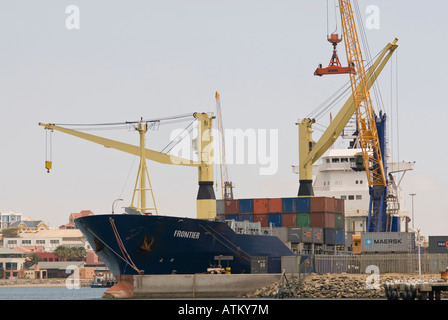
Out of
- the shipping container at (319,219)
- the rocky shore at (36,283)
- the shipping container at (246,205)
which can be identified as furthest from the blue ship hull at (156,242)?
the rocky shore at (36,283)

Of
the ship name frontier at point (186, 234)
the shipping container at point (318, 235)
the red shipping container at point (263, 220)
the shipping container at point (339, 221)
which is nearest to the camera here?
the ship name frontier at point (186, 234)

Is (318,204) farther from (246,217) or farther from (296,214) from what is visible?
(246,217)

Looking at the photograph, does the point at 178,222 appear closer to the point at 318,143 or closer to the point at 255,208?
the point at 255,208

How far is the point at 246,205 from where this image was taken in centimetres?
8956

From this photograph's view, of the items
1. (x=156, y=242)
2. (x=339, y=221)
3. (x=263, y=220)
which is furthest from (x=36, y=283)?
(x=156, y=242)

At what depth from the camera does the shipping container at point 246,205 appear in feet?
293

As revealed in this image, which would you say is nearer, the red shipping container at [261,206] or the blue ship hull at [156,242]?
the blue ship hull at [156,242]

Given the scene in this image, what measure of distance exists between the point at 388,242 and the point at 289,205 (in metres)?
10.6

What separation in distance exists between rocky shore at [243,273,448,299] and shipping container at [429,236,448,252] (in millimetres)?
9249

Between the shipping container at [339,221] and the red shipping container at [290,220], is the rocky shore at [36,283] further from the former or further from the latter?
the red shipping container at [290,220]

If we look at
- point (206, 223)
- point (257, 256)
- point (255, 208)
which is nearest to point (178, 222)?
point (206, 223)

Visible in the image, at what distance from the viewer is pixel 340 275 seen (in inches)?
3036

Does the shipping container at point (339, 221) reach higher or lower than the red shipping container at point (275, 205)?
lower
